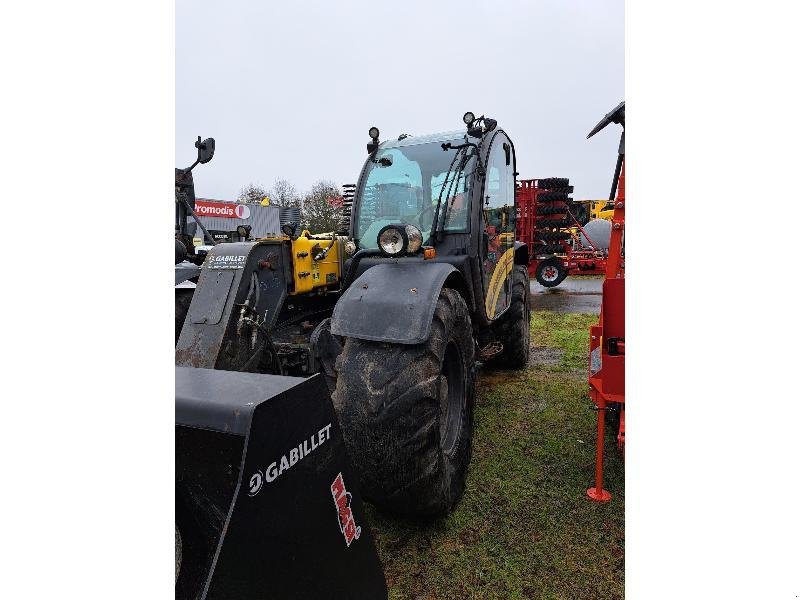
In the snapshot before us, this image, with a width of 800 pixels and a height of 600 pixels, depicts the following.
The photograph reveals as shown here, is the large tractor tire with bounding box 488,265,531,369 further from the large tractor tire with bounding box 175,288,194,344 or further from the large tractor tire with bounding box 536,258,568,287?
the large tractor tire with bounding box 536,258,568,287

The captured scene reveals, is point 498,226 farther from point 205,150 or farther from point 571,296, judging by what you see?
point 571,296

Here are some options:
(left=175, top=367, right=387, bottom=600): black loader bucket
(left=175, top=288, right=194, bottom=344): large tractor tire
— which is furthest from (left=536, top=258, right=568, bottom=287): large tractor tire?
(left=175, top=367, right=387, bottom=600): black loader bucket

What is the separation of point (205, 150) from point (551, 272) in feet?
38.6

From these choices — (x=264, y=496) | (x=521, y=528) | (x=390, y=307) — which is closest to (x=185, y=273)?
(x=390, y=307)

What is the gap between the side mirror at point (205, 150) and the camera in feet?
11.9

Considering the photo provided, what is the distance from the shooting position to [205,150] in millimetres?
3629

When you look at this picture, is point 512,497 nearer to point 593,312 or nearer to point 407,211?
point 407,211

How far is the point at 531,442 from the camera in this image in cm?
379

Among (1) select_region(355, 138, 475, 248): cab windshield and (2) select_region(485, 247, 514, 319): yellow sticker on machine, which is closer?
(1) select_region(355, 138, 475, 248): cab windshield

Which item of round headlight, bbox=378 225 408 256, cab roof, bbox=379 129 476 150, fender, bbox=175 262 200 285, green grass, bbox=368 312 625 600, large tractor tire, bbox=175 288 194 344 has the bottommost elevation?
green grass, bbox=368 312 625 600

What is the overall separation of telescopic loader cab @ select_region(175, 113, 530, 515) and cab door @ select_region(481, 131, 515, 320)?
0.7 inches

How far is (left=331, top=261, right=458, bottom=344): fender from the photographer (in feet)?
8.18

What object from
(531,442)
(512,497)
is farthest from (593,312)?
(512,497)

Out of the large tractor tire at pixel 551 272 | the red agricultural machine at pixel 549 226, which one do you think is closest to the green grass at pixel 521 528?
the large tractor tire at pixel 551 272
